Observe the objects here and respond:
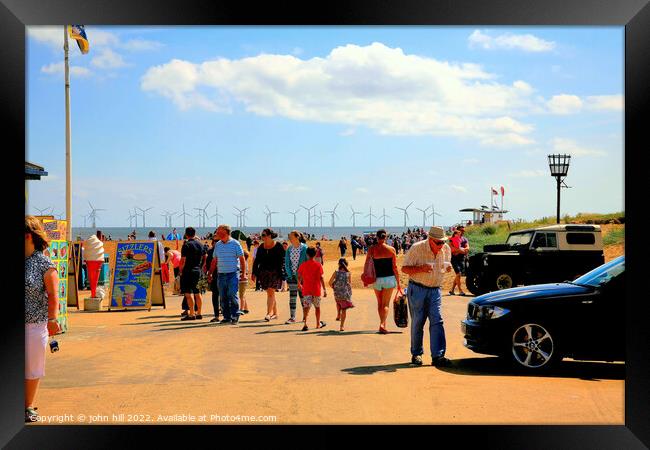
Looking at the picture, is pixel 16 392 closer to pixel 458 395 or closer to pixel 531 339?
pixel 458 395

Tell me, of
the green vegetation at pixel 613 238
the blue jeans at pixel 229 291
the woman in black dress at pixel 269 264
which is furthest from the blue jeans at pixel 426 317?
the green vegetation at pixel 613 238

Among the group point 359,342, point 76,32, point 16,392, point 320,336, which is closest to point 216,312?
point 320,336

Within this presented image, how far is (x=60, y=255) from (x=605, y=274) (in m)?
8.88

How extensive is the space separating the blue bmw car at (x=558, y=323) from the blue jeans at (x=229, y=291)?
592 centimetres

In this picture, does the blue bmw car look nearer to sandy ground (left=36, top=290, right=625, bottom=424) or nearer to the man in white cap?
sandy ground (left=36, top=290, right=625, bottom=424)

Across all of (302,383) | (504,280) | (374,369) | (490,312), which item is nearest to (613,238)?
(504,280)

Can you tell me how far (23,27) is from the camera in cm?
710

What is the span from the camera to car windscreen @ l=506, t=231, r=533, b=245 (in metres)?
22.2

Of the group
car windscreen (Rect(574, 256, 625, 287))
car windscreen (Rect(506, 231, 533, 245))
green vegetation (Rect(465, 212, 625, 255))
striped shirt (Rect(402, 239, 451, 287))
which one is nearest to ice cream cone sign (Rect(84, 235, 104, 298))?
car windscreen (Rect(506, 231, 533, 245))

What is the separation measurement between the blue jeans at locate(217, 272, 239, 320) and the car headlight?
5898mm

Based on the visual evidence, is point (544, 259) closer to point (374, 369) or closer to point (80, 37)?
point (374, 369)

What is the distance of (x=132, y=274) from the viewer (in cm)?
1797

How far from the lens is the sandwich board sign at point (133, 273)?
1783cm
